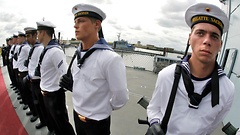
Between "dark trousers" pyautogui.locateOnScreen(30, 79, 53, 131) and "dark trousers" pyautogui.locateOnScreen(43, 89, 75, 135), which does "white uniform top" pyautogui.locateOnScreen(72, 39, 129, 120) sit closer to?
"dark trousers" pyautogui.locateOnScreen(43, 89, 75, 135)

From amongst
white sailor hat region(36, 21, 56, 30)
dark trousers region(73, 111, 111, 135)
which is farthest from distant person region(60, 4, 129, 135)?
white sailor hat region(36, 21, 56, 30)

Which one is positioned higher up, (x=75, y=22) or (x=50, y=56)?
(x=75, y=22)

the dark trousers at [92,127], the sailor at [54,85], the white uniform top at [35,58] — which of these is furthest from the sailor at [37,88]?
the dark trousers at [92,127]

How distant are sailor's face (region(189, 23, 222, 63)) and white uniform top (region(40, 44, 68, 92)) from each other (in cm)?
188

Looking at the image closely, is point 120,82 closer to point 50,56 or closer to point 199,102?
point 199,102

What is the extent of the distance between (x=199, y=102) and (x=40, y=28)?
2547mm

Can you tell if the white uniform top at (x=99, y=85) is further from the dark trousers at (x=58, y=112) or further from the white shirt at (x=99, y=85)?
the dark trousers at (x=58, y=112)

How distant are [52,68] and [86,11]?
1.18 meters

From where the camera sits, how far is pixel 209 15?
43.8 inches

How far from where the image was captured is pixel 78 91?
1.80 metres

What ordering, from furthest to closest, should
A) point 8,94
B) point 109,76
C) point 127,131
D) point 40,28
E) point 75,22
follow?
point 8,94 → point 127,131 → point 40,28 → point 75,22 → point 109,76

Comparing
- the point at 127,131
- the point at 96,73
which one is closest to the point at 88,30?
the point at 96,73

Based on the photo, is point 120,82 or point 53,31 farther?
point 53,31

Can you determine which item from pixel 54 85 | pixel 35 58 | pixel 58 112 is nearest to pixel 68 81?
pixel 54 85
